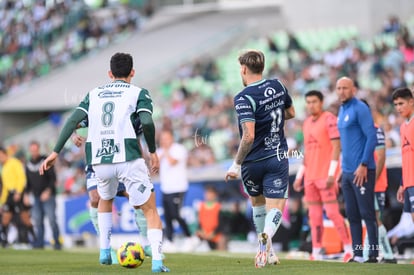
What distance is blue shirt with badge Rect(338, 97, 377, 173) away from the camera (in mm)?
13891

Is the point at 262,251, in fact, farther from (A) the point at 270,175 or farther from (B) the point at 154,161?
(B) the point at 154,161

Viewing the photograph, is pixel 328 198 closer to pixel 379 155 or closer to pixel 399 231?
pixel 379 155

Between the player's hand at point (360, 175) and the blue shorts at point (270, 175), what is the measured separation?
178 centimetres

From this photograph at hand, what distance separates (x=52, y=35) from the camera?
4306cm

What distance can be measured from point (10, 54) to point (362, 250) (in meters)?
30.6

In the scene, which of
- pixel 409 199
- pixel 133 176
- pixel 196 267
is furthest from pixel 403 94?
pixel 133 176

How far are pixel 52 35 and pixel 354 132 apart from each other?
30.2 m

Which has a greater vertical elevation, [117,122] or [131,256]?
[117,122]

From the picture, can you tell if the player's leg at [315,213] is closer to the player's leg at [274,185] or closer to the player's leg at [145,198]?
the player's leg at [274,185]

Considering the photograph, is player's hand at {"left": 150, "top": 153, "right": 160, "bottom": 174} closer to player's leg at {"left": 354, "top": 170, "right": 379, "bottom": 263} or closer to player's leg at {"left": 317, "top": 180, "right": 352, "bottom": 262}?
player's leg at {"left": 354, "top": 170, "right": 379, "bottom": 263}

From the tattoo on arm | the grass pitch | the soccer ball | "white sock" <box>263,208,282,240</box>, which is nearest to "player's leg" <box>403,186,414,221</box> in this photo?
the grass pitch

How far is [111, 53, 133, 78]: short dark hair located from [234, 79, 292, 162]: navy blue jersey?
1.16 metres

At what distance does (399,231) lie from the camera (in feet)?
57.9

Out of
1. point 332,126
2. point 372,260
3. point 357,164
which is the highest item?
point 332,126
